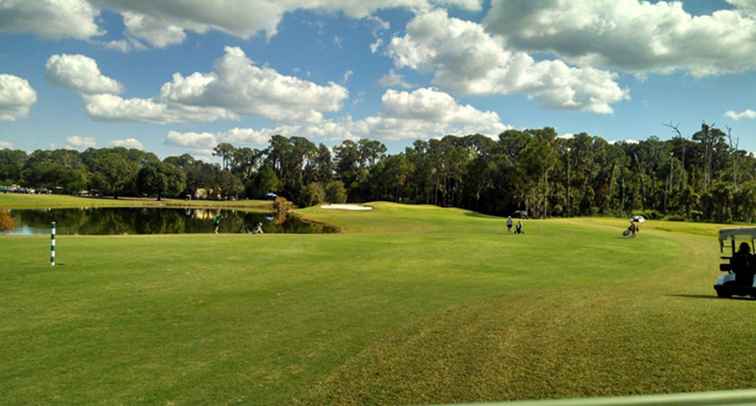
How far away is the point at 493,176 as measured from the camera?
11994 cm

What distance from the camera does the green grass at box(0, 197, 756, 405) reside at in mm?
7047

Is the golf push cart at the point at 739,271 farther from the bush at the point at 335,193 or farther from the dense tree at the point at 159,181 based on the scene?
the dense tree at the point at 159,181

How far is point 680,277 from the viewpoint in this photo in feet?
72.1

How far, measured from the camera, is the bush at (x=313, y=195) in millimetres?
122312

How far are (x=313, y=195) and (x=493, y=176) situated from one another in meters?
45.7

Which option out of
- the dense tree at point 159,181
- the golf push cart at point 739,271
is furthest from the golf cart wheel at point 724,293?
the dense tree at point 159,181

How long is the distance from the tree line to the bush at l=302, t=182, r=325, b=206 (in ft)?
1.19

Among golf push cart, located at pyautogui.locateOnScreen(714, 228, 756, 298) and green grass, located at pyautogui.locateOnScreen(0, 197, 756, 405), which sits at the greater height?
golf push cart, located at pyautogui.locateOnScreen(714, 228, 756, 298)

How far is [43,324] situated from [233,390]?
608cm

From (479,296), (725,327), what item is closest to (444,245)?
(479,296)

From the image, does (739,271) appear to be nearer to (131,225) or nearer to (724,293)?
(724,293)

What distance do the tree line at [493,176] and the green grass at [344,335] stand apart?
8397cm

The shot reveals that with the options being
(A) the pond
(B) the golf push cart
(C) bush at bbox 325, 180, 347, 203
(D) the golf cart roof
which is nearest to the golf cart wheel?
(B) the golf push cart

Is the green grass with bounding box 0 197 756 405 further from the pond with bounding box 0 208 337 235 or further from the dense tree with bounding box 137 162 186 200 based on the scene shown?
the dense tree with bounding box 137 162 186 200
